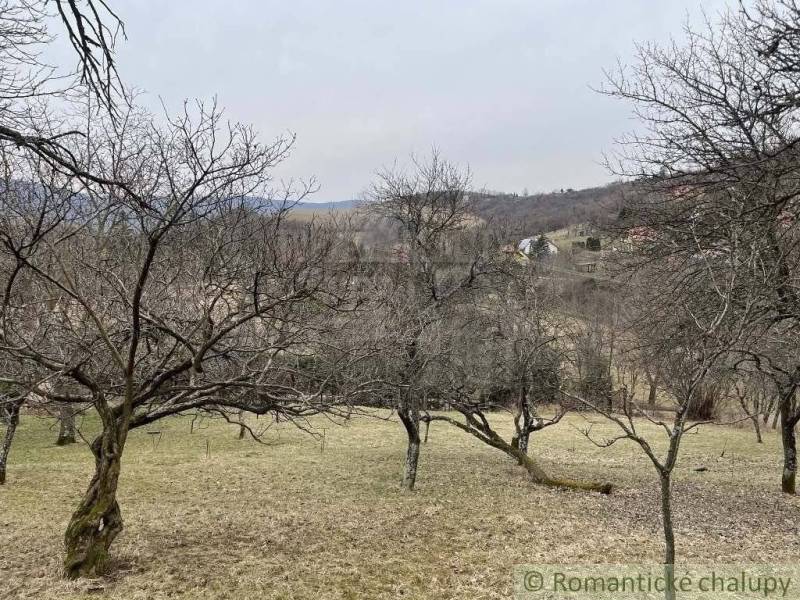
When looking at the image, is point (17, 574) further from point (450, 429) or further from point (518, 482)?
point (450, 429)

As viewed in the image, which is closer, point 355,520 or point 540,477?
point 355,520

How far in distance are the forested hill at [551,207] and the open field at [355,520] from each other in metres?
4.95

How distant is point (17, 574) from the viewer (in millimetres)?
5555

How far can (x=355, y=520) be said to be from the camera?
8.41 m

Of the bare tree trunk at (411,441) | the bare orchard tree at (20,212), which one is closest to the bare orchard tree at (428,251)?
the bare tree trunk at (411,441)

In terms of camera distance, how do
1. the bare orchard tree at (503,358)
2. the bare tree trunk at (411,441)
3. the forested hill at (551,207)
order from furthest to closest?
the bare orchard tree at (503,358) → the bare tree trunk at (411,441) → the forested hill at (551,207)

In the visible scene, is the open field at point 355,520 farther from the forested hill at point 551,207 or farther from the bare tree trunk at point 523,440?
the forested hill at point 551,207

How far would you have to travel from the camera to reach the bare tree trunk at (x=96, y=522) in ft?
17.3

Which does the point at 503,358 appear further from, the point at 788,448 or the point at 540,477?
the point at 788,448

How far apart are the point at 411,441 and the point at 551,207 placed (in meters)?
39.9

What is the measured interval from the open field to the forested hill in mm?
4945

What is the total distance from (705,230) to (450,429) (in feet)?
48.1

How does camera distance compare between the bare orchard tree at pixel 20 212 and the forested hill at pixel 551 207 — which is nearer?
the bare orchard tree at pixel 20 212

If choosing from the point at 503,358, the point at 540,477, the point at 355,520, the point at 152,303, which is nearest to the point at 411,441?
the point at 355,520
